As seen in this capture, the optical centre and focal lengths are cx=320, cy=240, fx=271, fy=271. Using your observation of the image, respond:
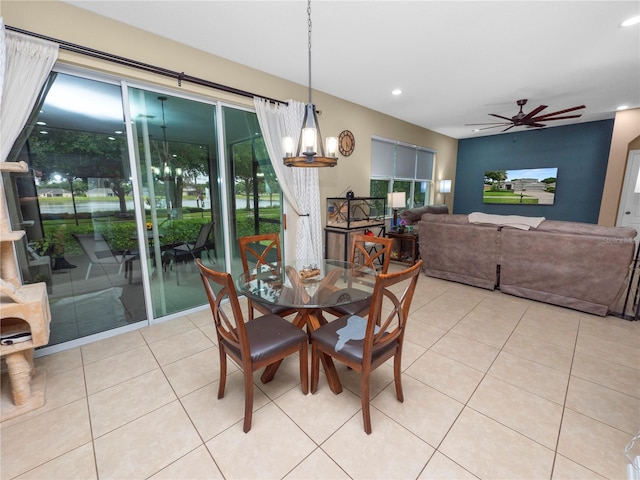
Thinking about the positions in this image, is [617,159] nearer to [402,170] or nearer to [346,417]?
[402,170]

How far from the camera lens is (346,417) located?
5.27 feet

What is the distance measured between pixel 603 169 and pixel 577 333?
515 centimetres

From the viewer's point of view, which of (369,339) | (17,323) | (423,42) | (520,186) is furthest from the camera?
(520,186)

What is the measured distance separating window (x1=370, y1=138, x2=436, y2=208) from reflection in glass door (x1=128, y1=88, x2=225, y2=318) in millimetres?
3122

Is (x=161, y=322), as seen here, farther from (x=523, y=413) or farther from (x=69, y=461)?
(x=523, y=413)

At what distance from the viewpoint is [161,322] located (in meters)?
2.76

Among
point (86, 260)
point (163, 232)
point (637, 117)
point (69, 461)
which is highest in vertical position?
point (637, 117)

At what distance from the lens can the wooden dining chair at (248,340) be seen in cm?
137

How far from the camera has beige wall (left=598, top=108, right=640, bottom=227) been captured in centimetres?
474

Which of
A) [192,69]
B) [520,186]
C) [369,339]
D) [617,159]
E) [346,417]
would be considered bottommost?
[346,417]

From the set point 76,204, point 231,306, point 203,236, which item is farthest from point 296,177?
point 231,306

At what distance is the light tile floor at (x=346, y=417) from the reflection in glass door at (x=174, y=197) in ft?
2.23

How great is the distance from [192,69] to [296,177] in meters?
1.52

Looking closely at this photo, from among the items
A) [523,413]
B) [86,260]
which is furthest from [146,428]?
[523,413]
